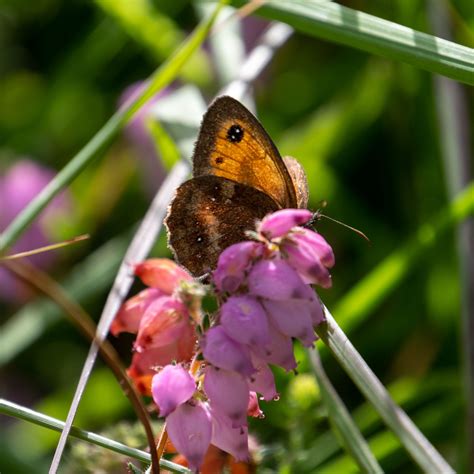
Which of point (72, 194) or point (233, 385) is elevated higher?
point (72, 194)

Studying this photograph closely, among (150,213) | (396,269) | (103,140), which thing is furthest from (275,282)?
(396,269)

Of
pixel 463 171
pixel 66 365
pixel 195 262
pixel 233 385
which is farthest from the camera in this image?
pixel 66 365

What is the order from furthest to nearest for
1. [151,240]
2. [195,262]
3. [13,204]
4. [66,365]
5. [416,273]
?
[13,204]
[66,365]
[416,273]
[151,240]
[195,262]

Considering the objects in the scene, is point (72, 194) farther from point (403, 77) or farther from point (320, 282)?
point (320, 282)

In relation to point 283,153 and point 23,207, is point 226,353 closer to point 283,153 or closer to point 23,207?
point 283,153

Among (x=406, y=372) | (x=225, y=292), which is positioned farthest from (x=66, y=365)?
(x=225, y=292)

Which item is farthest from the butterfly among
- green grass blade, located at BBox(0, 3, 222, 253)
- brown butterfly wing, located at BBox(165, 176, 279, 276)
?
green grass blade, located at BBox(0, 3, 222, 253)

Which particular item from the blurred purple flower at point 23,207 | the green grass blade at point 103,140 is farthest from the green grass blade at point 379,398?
the blurred purple flower at point 23,207
